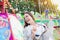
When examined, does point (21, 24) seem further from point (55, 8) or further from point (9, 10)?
point (55, 8)

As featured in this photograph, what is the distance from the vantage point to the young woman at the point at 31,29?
3.93 ft

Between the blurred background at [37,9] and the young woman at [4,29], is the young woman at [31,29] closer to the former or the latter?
the blurred background at [37,9]

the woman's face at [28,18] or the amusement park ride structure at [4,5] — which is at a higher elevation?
the amusement park ride structure at [4,5]

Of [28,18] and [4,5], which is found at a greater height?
[4,5]

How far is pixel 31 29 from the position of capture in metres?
1.21

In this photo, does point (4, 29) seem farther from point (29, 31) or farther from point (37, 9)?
point (37, 9)

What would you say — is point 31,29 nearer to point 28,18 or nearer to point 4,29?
point 28,18

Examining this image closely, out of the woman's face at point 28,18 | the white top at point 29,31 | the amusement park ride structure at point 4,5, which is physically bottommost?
the white top at point 29,31

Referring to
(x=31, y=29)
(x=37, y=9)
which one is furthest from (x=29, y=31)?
(x=37, y=9)

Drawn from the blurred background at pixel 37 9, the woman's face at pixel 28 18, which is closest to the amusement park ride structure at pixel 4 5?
the blurred background at pixel 37 9

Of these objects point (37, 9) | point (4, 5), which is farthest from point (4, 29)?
point (37, 9)

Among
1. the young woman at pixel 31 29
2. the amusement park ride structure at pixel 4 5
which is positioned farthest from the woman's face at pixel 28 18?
the amusement park ride structure at pixel 4 5

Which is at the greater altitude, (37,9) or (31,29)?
(37,9)

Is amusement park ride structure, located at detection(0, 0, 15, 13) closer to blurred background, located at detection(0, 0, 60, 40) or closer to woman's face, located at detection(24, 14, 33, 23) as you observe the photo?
blurred background, located at detection(0, 0, 60, 40)
